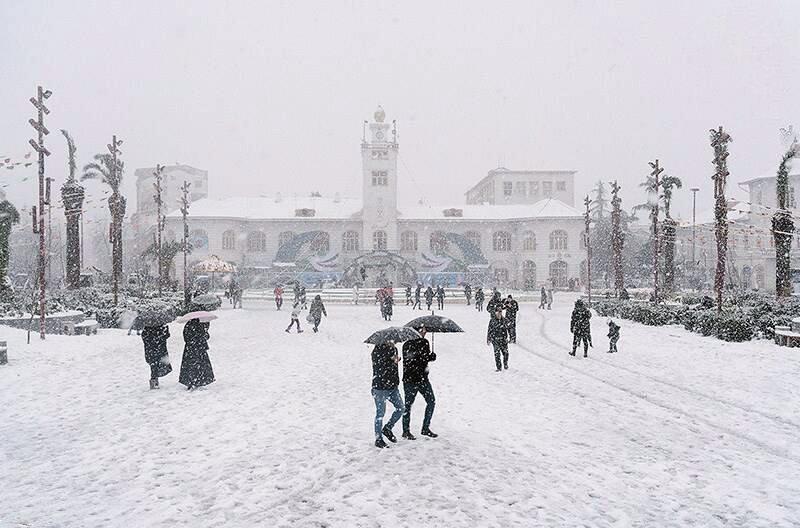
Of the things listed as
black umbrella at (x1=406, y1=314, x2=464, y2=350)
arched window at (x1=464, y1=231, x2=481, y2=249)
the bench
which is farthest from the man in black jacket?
arched window at (x1=464, y1=231, x2=481, y2=249)

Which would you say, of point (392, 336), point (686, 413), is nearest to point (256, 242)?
point (686, 413)

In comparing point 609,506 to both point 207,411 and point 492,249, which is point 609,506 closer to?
point 207,411

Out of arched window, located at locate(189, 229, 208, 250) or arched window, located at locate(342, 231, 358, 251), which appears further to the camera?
arched window, located at locate(342, 231, 358, 251)

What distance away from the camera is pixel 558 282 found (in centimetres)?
5462

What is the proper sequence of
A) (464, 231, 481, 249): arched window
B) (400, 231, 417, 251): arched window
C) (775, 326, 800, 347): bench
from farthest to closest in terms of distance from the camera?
(464, 231, 481, 249): arched window → (400, 231, 417, 251): arched window → (775, 326, 800, 347): bench

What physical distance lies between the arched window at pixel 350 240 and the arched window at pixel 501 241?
43.3ft

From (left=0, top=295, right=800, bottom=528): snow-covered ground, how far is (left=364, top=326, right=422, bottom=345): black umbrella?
4.50 feet

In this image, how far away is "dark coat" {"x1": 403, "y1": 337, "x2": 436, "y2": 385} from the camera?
24.9 feet

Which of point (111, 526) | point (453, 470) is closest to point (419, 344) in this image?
point (453, 470)

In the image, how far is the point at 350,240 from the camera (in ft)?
183

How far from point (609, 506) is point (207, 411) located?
6407 millimetres

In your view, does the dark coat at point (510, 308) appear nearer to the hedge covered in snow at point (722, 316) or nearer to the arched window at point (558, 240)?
the hedge covered in snow at point (722, 316)

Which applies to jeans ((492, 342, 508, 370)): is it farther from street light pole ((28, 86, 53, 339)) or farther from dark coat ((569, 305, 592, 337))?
street light pole ((28, 86, 53, 339))

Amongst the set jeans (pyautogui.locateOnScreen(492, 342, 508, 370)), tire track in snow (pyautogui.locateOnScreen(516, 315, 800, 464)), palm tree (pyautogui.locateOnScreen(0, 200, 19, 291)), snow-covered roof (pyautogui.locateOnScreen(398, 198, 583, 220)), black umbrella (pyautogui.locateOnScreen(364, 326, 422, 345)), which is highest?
snow-covered roof (pyautogui.locateOnScreen(398, 198, 583, 220))
